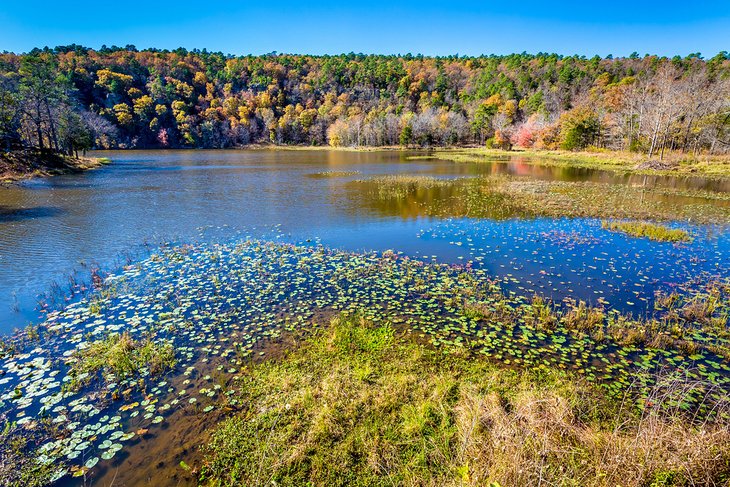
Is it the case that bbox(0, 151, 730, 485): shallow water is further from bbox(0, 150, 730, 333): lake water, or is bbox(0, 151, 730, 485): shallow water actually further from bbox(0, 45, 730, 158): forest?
bbox(0, 45, 730, 158): forest

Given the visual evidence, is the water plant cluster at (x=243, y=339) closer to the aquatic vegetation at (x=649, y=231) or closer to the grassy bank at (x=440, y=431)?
the grassy bank at (x=440, y=431)

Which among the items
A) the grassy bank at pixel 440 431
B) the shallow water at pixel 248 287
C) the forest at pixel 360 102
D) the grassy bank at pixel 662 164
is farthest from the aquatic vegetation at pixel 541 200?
the forest at pixel 360 102

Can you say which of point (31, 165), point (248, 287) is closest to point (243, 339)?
point (248, 287)

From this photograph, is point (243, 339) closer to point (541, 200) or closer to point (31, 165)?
point (541, 200)

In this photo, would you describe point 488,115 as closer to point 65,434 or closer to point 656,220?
point 656,220

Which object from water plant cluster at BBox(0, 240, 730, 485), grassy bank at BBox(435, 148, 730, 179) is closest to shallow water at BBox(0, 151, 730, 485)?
water plant cluster at BBox(0, 240, 730, 485)

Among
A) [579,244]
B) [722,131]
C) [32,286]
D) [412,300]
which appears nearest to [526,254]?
[579,244]
